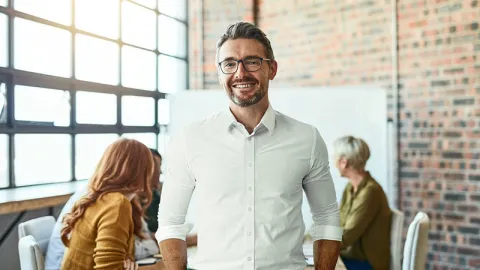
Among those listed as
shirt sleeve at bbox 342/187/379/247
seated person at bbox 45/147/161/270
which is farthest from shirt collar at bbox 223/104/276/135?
shirt sleeve at bbox 342/187/379/247

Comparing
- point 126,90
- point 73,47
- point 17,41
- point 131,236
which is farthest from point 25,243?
point 126,90

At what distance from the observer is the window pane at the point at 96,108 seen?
3828 millimetres

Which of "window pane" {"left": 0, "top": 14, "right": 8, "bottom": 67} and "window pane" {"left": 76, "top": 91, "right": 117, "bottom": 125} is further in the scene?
"window pane" {"left": 76, "top": 91, "right": 117, "bottom": 125}

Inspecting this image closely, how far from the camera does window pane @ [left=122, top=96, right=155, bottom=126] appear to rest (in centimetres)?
432

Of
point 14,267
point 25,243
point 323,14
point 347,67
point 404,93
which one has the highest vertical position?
point 323,14

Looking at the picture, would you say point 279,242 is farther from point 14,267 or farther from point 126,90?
point 126,90

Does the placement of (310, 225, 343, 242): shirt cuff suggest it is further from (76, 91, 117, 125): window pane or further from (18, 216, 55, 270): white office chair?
(76, 91, 117, 125): window pane

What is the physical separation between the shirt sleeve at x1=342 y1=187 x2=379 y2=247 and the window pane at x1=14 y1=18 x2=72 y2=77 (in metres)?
2.41

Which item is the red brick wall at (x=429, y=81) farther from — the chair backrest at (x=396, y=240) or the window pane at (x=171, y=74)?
the window pane at (x=171, y=74)

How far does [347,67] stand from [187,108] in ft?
4.98

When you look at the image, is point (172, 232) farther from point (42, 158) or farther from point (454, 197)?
point (454, 197)

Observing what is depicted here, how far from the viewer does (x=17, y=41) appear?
3285mm

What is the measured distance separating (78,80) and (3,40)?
0.67 meters

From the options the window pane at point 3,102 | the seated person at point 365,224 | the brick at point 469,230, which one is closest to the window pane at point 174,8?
the window pane at point 3,102
